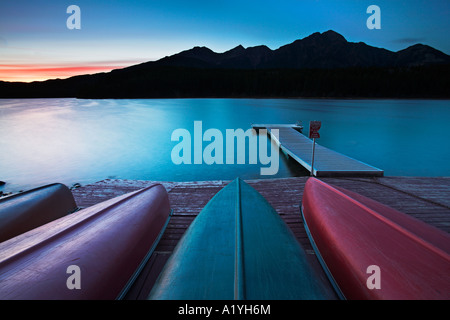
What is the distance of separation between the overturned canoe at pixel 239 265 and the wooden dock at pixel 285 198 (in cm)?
50

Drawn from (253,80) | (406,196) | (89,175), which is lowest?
(89,175)

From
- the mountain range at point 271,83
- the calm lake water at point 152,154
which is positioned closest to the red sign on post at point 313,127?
the calm lake water at point 152,154

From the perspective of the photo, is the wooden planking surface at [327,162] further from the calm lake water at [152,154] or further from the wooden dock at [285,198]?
the calm lake water at [152,154]

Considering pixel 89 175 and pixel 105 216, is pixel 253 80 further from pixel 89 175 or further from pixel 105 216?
pixel 105 216

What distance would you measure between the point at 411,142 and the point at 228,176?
15120 millimetres

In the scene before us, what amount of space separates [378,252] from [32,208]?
3.94 m

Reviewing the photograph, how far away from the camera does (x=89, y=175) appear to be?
39.4 feet

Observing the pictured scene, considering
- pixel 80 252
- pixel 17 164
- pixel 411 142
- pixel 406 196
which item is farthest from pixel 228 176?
pixel 411 142

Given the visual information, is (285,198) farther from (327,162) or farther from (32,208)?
(327,162)

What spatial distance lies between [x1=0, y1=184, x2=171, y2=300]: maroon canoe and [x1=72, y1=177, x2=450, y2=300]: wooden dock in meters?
0.17

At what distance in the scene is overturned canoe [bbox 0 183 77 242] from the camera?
2.86 m

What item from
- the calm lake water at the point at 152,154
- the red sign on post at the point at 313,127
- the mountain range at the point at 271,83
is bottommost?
the calm lake water at the point at 152,154

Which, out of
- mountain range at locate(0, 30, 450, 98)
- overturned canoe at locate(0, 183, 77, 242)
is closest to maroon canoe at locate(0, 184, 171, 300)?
overturned canoe at locate(0, 183, 77, 242)

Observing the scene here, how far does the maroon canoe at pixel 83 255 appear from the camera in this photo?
1.68 metres
